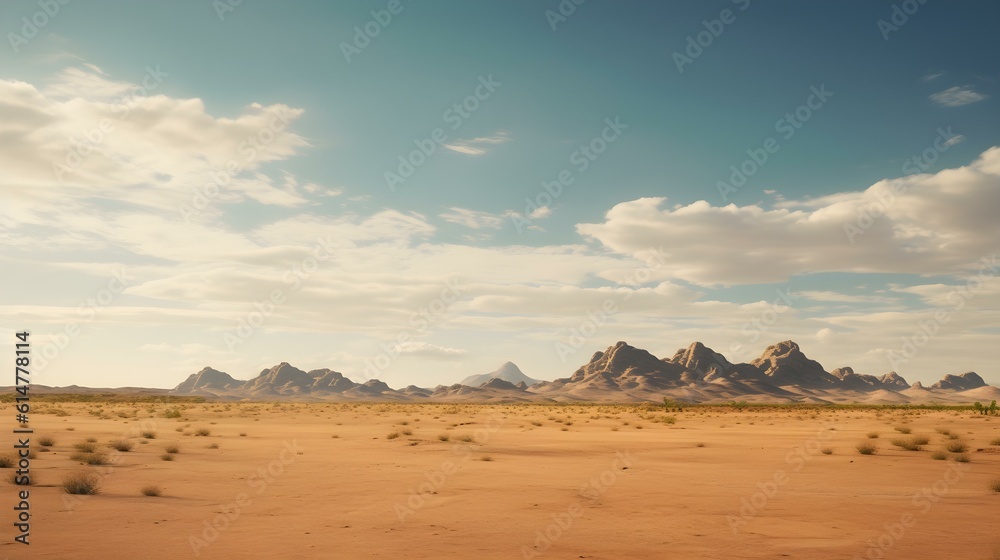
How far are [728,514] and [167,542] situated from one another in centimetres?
1064

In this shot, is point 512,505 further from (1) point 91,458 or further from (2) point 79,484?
(1) point 91,458

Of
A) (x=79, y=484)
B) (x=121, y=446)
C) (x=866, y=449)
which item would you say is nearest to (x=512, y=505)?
(x=79, y=484)

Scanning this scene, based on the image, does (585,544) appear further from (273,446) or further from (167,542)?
(273,446)

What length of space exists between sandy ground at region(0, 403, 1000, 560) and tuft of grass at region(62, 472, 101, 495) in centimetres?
47

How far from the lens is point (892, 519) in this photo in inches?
484

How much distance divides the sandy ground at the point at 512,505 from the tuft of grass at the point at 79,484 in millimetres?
473

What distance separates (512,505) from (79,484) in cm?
983

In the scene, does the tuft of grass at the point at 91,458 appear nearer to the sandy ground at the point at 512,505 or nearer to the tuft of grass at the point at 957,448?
the sandy ground at the point at 512,505

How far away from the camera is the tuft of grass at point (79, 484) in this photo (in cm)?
1377

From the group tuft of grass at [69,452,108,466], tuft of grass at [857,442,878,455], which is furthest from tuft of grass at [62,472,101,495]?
tuft of grass at [857,442,878,455]

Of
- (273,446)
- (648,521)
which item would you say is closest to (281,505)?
(648,521)

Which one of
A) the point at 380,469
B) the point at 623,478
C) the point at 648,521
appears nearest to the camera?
the point at 648,521

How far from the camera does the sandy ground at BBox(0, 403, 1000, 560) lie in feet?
32.6

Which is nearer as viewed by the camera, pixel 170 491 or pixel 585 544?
pixel 585 544
